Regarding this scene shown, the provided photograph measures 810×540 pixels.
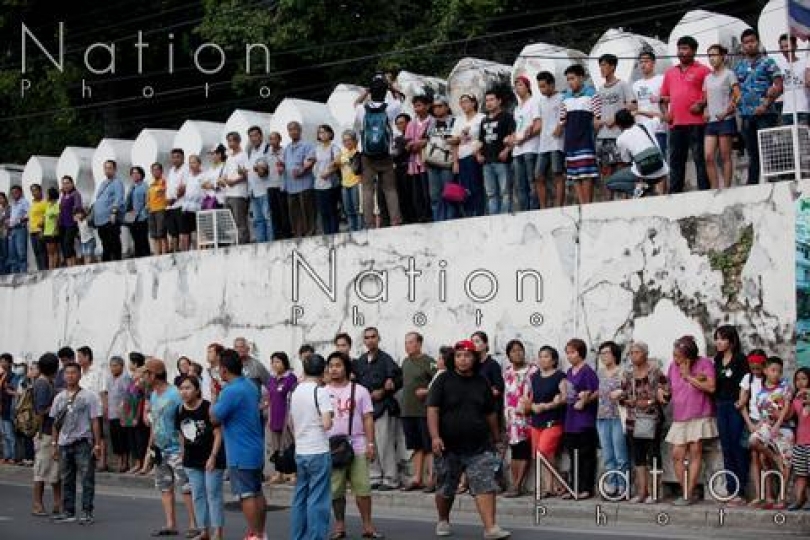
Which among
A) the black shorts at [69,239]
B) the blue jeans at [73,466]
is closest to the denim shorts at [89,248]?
the black shorts at [69,239]

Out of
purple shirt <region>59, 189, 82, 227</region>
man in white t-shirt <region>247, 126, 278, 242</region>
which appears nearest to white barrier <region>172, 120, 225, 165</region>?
purple shirt <region>59, 189, 82, 227</region>

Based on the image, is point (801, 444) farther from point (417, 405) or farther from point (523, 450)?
point (417, 405)

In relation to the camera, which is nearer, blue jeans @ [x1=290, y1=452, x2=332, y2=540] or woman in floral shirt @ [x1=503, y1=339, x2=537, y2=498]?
blue jeans @ [x1=290, y1=452, x2=332, y2=540]

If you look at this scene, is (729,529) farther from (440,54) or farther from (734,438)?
(440,54)

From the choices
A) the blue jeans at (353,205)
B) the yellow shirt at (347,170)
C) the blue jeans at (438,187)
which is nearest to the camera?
the blue jeans at (438,187)

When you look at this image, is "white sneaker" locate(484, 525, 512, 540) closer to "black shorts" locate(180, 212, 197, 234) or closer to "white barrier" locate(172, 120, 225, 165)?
"black shorts" locate(180, 212, 197, 234)

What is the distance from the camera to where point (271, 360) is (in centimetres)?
2369

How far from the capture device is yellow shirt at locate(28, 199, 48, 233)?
98.9 feet

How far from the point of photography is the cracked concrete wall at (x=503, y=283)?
1927cm

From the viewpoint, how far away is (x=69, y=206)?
2927cm

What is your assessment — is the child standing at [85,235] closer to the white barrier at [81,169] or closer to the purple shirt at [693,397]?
the white barrier at [81,169]

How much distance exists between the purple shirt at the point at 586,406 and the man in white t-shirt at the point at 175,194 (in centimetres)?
914

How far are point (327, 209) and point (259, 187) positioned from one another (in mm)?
1346

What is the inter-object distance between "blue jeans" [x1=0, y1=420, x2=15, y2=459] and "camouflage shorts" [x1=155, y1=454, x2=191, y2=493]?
1058 cm
